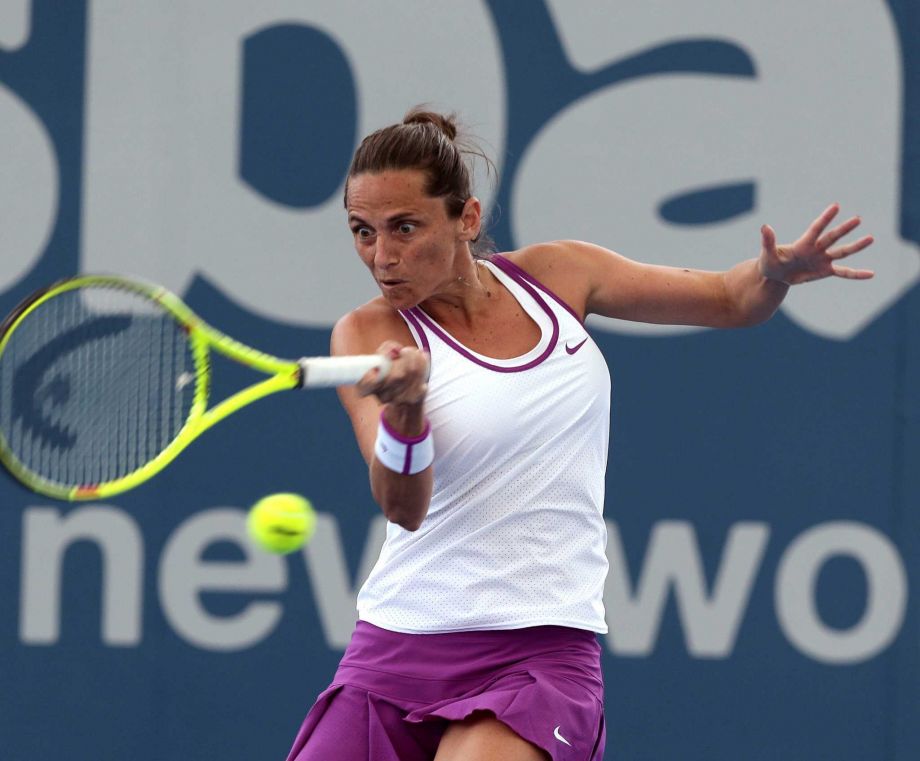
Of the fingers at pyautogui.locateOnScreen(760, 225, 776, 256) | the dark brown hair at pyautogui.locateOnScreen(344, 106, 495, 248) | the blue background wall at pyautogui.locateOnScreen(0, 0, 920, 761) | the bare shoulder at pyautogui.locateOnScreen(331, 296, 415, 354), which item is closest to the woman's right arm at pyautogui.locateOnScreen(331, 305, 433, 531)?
the bare shoulder at pyautogui.locateOnScreen(331, 296, 415, 354)

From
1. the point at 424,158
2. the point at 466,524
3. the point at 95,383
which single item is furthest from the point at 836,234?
the point at 95,383

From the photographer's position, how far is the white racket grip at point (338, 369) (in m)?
2.36

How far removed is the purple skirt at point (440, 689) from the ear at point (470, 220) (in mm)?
776

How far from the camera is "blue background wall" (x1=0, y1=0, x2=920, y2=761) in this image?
451 cm

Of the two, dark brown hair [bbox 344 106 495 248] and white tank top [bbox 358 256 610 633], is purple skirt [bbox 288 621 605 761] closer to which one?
white tank top [bbox 358 256 610 633]

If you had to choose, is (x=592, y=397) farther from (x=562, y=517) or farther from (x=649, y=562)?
(x=649, y=562)

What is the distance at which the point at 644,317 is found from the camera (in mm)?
3133

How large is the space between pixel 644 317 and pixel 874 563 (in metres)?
1.78

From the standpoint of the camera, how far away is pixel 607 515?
454cm

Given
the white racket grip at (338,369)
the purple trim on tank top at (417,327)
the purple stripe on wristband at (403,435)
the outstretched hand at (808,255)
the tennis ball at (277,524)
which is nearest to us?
the white racket grip at (338,369)

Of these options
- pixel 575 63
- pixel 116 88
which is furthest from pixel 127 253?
pixel 575 63

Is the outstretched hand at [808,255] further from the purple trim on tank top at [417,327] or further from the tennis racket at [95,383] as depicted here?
the tennis racket at [95,383]

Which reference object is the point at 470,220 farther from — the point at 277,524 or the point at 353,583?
the point at 353,583

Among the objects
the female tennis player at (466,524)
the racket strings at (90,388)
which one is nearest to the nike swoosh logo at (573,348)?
the female tennis player at (466,524)
